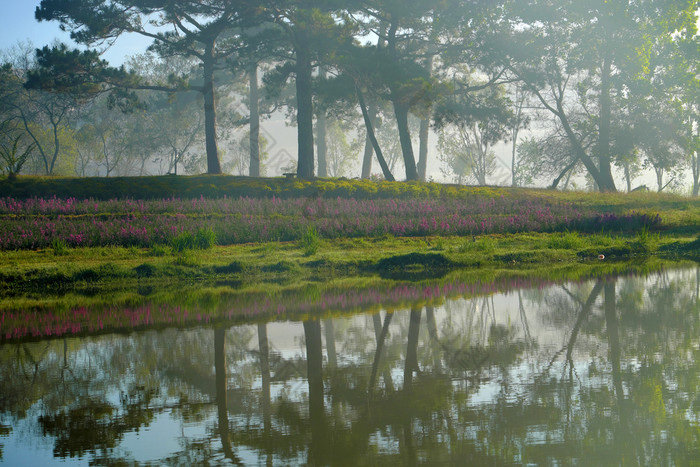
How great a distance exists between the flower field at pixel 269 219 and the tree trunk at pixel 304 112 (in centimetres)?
679

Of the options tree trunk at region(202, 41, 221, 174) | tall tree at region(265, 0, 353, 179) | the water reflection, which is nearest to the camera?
the water reflection

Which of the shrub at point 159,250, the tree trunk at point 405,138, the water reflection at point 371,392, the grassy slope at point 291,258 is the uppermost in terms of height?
the tree trunk at point 405,138

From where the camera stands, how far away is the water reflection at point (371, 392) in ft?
16.9

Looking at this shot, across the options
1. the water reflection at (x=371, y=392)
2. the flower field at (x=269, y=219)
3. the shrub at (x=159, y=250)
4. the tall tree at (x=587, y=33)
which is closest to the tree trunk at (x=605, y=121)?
the tall tree at (x=587, y=33)

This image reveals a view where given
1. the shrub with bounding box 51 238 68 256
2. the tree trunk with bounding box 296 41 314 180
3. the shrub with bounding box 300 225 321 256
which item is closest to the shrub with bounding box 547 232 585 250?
Result: the shrub with bounding box 300 225 321 256

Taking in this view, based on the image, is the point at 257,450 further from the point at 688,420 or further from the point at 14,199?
the point at 14,199

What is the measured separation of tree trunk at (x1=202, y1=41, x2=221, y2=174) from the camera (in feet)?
118

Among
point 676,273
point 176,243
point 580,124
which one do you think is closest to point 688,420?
point 676,273

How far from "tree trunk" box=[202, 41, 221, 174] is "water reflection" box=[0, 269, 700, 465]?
27858 mm

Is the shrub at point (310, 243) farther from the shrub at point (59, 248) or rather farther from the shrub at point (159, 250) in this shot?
the shrub at point (59, 248)

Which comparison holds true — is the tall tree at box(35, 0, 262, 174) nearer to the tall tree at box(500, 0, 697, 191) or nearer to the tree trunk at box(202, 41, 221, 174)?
the tree trunk at box(202, 41, 221, 174)

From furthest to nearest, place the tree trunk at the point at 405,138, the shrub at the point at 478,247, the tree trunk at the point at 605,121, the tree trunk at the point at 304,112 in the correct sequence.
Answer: the tree trunk at the point at 605,121
the tree trunk at the point at 405,138
the tree trunk at the point at 304,112
the shrub at the point at 478,247

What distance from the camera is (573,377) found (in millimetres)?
6824

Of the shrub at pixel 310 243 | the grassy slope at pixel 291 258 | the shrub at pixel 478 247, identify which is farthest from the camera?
the shrub at pixel 478 247
